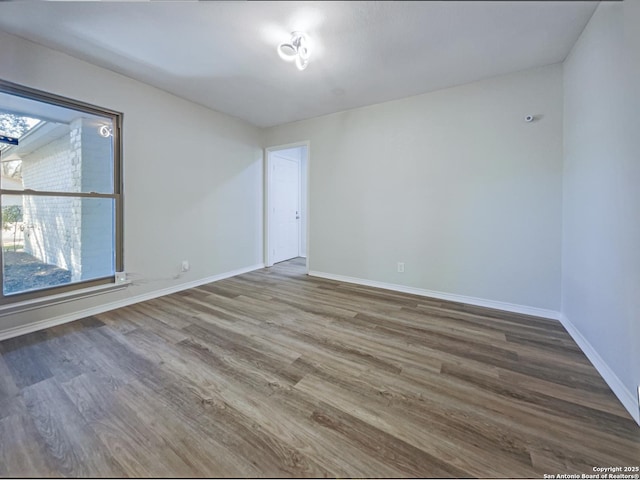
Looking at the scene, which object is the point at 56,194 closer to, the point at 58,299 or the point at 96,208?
the point at 96,208

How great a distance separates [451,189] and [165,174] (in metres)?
3.37

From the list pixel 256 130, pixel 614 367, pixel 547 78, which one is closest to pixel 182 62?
pixel 256 130

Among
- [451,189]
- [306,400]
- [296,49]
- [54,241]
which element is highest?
[296,49]

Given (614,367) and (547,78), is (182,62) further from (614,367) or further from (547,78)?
(614,367)

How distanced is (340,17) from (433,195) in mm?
2004

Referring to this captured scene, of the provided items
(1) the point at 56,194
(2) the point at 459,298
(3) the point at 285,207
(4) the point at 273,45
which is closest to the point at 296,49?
(4) the point at 273,45

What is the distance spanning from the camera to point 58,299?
2.28 m

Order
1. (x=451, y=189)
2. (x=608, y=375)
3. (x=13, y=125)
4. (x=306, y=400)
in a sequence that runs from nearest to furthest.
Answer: (x=306, y=400) → (x=608, y=375) → (x=13, y=125) → (x=451, y=189)

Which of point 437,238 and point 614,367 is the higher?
point 437,238

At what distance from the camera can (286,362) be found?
5.67 ft

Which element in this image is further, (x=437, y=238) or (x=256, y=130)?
(x=256, y=130)

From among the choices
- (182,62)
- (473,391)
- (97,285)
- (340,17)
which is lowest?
(473,391)

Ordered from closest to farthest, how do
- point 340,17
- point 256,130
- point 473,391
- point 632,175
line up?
point 632,175 < point 473,391 < point 340,17 < point 256,130

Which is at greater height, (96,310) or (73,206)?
(73,206)
